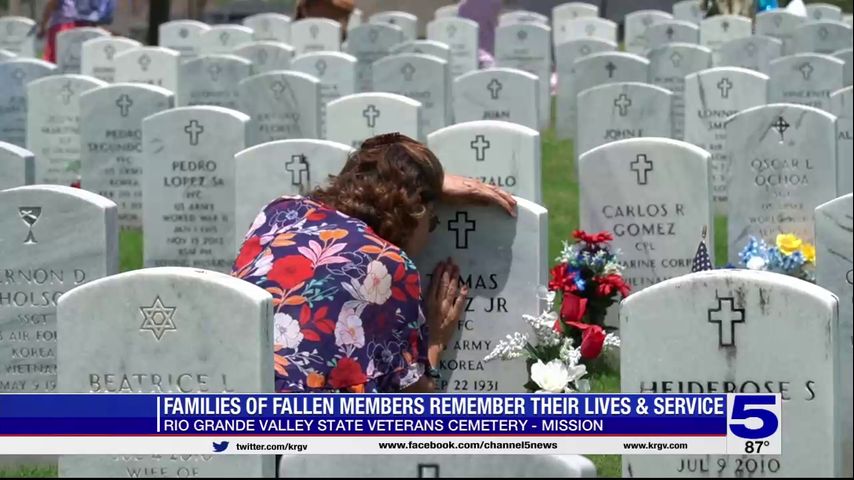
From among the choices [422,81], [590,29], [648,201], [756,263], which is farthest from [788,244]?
[590,29]

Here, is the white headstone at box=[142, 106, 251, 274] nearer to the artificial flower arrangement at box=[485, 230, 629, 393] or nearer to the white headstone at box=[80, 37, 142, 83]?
the artificial flower arrangement at box=[485, 230, 629, 393]

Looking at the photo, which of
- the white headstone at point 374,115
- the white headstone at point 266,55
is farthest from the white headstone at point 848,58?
the white headstone at point 374,115

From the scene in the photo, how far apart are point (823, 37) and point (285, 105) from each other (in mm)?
8439

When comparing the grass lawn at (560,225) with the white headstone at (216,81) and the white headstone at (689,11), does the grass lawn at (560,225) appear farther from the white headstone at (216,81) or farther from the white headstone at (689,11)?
the white headstone at (689,11)

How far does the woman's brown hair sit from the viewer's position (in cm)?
624

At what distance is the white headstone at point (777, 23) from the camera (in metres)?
20.5

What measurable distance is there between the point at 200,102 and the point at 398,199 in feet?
27.7

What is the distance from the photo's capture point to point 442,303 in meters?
6.82

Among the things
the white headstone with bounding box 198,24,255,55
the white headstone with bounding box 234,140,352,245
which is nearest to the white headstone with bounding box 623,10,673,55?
the white headstone with bounding box 198,24,255,55

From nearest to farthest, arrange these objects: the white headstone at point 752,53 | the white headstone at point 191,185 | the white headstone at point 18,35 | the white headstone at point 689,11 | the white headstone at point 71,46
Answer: the white headstone at point 191,185, the white headstone at point 752,53, the white headstone at point 71,46, the white headstone at point 18,35, the white headstone at point 689,11

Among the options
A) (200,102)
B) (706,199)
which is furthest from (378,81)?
(706,199)

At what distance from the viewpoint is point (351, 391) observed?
568cm

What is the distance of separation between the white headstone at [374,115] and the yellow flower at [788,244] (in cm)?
240

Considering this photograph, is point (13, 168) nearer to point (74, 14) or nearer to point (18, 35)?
point (74, 14)
